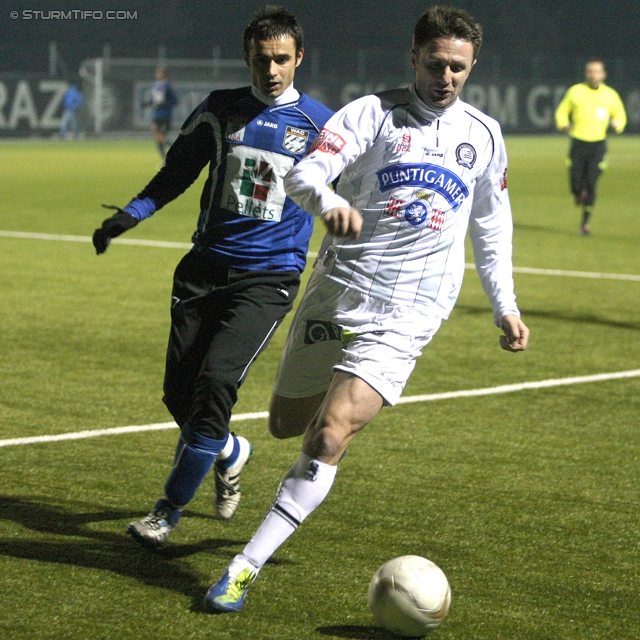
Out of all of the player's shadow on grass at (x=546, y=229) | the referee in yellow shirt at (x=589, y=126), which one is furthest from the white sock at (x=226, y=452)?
the referee in yellow shirt at (x=589, y=126)

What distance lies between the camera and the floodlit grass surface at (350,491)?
3.88m

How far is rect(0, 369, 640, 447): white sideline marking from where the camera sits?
19.5 feet

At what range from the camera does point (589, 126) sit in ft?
54.7

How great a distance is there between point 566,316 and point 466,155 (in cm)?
609

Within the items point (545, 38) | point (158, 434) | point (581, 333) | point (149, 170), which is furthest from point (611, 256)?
point (545, 38)

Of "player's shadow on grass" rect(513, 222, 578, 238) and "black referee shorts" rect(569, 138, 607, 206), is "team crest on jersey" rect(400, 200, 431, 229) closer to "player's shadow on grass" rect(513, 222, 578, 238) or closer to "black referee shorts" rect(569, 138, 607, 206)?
"player's shadow on grass" rect(513, 222, 578, 238)

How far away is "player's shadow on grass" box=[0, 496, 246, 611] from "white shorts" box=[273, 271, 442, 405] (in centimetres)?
75

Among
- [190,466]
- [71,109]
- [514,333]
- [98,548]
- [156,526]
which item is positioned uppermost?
[514,333]

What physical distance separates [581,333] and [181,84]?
3367 centimetres

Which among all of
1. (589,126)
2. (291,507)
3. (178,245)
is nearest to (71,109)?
(589,126)

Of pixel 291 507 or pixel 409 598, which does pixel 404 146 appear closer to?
pixel 291 507

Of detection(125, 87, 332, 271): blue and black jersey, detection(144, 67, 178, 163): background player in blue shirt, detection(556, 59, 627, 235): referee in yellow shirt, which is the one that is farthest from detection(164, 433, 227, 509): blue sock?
detection(144, 67, 178, 163): background player in blue shirt

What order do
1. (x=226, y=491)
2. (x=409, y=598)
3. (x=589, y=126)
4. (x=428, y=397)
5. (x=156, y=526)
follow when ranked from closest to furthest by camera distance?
(x=409, y=598), (x=156, y=526), (x=226, y=491), (x=428, y=397), (x=589, y=126)

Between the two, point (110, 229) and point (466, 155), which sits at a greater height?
point (466, 155)
